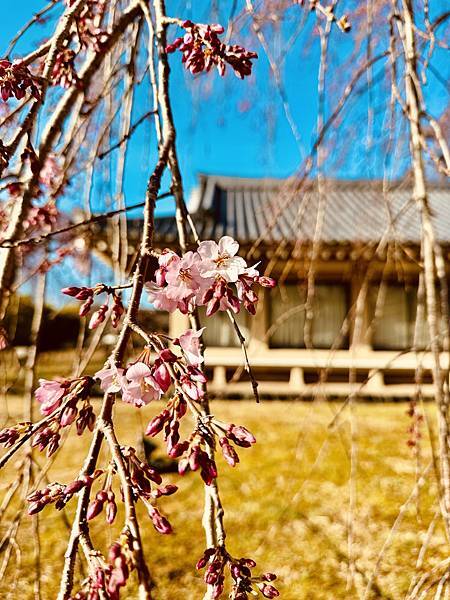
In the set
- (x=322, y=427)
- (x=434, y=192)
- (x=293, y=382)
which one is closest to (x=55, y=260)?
(x=322, y=427)

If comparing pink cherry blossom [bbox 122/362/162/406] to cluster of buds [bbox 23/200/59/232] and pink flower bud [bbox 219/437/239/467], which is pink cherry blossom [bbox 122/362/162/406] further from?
cluster of buds [bbox 23/200/59/232]

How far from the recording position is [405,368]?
6.14 meters

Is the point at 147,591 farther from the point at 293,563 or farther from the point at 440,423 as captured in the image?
the point at 293,563

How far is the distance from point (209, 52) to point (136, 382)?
483mm

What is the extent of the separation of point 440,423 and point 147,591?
0.60 m

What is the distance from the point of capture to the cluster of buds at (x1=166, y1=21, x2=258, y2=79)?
0.69 m

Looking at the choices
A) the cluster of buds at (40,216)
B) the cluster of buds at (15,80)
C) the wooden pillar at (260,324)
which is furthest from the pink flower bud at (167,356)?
the wooden pillar at (260,324)

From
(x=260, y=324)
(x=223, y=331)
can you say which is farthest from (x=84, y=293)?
(x=223, y=331)

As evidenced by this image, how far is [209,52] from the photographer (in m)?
0.71

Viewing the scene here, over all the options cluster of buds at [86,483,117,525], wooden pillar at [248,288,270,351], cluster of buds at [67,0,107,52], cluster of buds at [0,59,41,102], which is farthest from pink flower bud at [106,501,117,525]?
wooden pillar at [248,288,270,351]

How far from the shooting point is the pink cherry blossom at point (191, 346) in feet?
1.72

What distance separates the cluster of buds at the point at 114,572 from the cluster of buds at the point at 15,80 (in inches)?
22.0

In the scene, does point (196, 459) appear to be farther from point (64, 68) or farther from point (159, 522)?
point (64, 68)

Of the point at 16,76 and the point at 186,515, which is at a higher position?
the point at 16,76
